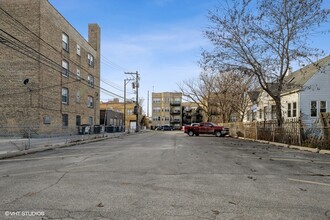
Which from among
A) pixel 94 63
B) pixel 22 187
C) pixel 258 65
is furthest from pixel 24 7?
pixel 22 187

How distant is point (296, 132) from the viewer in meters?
20.2

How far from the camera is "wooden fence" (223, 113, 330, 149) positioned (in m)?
17.1

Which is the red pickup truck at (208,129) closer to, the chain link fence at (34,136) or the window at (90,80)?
the window at (90,80)

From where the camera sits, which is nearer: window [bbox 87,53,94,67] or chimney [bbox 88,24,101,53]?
window [bbox 87,53,94,67]

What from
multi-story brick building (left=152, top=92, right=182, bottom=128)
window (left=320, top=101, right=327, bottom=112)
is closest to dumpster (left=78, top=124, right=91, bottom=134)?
window (left=320, top=101, right=327, bottom=112)

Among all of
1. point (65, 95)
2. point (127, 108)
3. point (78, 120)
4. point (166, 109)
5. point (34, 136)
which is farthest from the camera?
point (166, 109)

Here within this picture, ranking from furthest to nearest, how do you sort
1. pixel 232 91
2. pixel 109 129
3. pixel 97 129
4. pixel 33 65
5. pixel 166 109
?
1. pixel 166 109
2. pixel 109 129
3. pixel 232 91
4. pixel 97 129
5. pixel 33 65

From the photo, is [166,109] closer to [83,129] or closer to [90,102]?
[90,102]

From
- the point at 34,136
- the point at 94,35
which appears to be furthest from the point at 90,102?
the point at 34,136

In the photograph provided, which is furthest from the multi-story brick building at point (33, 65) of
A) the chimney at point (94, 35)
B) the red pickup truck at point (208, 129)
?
the red pickup truck at point (208, 129)

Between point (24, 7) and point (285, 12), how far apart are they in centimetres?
2249

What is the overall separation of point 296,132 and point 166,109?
3949 inches

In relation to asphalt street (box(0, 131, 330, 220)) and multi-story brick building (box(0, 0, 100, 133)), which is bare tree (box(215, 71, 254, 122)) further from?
asphalt street (box(0, 131, 330, 220))

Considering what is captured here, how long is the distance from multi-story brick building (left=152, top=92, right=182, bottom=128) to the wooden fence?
89.5 meters
